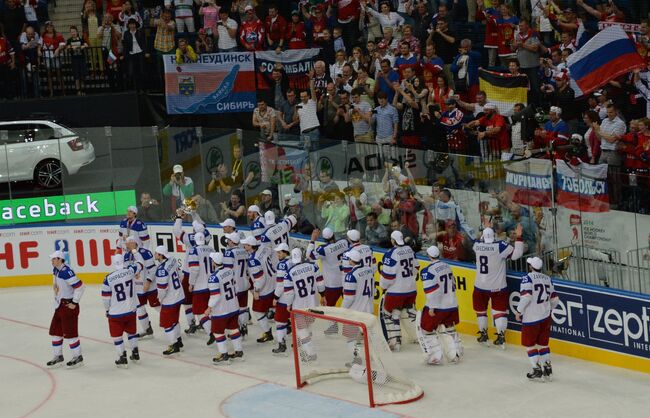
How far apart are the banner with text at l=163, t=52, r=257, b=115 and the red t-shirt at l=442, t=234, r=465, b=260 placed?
28.1ft

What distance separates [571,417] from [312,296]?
456 centimetres

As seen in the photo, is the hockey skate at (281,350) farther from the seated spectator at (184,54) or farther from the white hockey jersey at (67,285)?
the seated spectator at (184,54)

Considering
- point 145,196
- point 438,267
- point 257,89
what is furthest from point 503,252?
point 257,89

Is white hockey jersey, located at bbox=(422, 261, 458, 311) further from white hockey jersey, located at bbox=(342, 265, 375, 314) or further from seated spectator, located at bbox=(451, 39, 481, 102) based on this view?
seated spectator, located at bbox=(451, 39, 481, 102)

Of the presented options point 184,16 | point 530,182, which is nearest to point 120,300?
point 530,182

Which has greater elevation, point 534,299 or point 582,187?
point 582,187

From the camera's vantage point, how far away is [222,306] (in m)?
18.0

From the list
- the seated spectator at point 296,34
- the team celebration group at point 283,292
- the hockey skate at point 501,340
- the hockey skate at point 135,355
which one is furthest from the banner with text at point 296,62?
the hockey skate at point 501,340

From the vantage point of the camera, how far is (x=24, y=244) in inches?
941

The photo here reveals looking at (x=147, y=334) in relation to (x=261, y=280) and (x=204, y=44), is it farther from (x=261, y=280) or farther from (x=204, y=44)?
(x=204, y=44)

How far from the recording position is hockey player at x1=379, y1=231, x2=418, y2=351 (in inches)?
728

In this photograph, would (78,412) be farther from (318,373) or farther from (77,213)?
(77,213)

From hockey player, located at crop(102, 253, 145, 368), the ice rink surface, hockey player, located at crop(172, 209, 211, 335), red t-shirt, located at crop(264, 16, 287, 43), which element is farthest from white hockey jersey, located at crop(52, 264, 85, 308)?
red t-shirt, located at crop(264, 16, 287, 43)

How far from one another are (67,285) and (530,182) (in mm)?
7024
